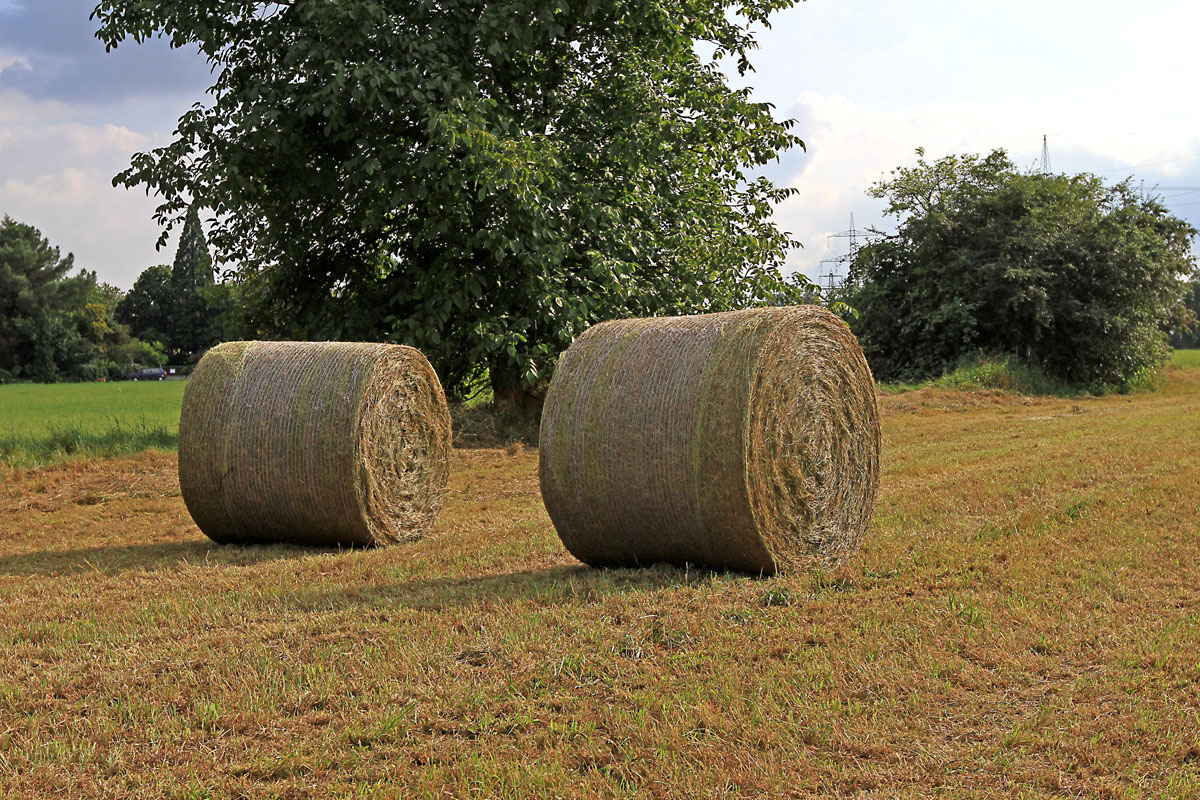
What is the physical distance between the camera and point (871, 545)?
26.1 ft

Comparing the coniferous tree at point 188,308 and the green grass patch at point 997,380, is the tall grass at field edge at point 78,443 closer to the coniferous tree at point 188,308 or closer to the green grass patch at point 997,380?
the green grass patch at point 997,380

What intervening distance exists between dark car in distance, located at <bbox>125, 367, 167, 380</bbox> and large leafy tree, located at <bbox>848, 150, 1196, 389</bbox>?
50489 mm

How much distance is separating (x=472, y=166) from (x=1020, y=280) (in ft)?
62.2

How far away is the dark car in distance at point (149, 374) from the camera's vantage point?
67188mm

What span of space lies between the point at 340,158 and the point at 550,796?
42.3 ft

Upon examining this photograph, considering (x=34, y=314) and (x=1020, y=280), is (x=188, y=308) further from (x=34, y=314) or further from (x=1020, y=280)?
(x=1020, y=280)

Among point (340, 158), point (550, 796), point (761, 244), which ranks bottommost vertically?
point (550, 796)

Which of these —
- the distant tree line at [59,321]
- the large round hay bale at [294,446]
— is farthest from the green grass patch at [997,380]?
the distant tree line at [59,321]

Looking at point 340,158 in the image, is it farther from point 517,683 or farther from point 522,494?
point 517,683

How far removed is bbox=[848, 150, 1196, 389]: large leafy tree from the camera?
28844mm

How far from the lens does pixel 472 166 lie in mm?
13477

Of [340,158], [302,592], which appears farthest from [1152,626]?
[340,158]

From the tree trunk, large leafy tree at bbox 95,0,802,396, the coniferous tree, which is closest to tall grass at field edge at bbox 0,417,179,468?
large leafy tree at bbox 95,0,802,396

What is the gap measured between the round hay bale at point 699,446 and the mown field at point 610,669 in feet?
1.04
